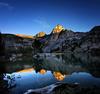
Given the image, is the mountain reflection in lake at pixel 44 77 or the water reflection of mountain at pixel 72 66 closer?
the mountain reflection in lake at pixel 44 77

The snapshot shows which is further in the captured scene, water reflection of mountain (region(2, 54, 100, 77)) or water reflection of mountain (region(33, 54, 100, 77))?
water reflection of mountain (region(2, 54, 100, 77))

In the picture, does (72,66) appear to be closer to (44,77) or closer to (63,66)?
(63,66)

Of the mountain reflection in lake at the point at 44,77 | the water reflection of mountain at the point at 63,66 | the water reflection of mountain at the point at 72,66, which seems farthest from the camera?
the water reflection of mountain at the point at 63,66

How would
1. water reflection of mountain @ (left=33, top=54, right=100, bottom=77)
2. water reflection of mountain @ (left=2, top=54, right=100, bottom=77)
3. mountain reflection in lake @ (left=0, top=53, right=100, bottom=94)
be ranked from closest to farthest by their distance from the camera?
mountain reflection in lake @ (left=0, top=53, right=100, bottom=94)
water reflection of mountain @ (left=33, top=54, right=100, bottom=77)
water reflection of mountain @ (left=2, top=54, right=100, bottom=77)

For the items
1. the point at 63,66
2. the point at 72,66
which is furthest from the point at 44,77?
the point at 72,66

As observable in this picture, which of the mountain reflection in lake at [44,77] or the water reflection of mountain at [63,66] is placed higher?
the water reflection of mountain at [63,66]

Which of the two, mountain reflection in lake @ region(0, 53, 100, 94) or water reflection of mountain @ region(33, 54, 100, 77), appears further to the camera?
water reflection of mountain @ region(33, 54, 100, 77)

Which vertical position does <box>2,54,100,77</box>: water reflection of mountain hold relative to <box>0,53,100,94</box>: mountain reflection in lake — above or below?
above

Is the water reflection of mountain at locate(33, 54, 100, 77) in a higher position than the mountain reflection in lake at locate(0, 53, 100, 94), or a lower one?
higher

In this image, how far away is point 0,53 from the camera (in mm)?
109625

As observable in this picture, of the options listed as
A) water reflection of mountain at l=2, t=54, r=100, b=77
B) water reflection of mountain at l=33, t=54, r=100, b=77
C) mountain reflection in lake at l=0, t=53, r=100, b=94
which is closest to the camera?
mountain reflection in lake at l=0, t=53, r=100, b=94

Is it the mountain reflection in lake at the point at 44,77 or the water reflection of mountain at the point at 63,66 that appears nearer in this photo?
the mountain reflection in lake at the point at 44,77

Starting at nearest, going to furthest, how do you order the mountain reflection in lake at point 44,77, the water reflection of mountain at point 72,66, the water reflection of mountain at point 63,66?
the mountain reflection in lake at point 44,77, the water reflection of mountain at point 72,66, the water reflection of mountain at point 63,66

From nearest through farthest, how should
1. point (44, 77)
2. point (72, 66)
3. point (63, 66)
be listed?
1. point (44, 77)
2. point (72, 66)
3. point (63, 66)
